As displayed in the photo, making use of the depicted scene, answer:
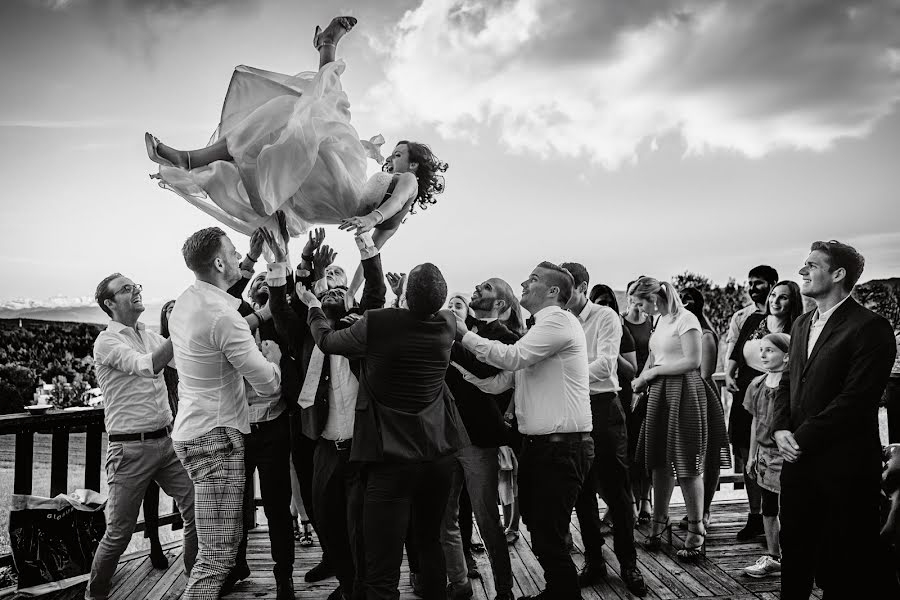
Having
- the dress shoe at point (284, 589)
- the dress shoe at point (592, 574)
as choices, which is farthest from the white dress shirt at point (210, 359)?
the dress shoe at point (592, 574)

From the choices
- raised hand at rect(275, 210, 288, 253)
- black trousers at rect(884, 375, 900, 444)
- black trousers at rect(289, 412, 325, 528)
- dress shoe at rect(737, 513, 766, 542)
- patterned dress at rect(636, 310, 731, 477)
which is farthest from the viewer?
dress shoe at rect(737, 513, 766, 542)

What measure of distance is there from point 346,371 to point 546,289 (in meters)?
1.05

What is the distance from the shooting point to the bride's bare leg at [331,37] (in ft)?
9.25

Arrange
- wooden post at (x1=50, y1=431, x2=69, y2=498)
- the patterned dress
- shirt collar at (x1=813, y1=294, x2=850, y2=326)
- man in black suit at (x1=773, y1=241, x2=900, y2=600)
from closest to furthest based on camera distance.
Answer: man in black suit at (x1=773, y1=241, x2=900, y2=600), shirt collar at (x1=813, y1=294, x2=850, y2=326), wooden post at (x1=50, y1=431, x2=69, y2=498), the patterned dress

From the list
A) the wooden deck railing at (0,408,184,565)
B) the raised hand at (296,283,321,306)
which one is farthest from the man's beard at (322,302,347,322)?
the wooden deck railing at (0,408,184,565)

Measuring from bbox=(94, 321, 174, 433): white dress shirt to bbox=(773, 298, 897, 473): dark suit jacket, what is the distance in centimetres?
306

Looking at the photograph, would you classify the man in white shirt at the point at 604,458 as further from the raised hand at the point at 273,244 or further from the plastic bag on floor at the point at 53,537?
the plastic bag on floor at the point at 53,537

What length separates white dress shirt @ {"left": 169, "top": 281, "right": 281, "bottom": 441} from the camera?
2.43 m

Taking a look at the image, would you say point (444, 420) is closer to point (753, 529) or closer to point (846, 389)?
point (846, 389)

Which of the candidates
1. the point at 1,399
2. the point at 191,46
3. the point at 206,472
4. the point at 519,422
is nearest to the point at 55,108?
the point at 191,46

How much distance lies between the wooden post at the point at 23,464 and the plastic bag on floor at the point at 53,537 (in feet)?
0.46

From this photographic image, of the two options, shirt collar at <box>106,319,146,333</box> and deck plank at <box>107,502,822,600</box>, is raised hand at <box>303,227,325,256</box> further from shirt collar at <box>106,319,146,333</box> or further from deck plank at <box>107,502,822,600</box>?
deck plank at <box>107,502,822,600</box>

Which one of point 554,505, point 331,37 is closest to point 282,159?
point 331,37

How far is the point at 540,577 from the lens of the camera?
354 cm
